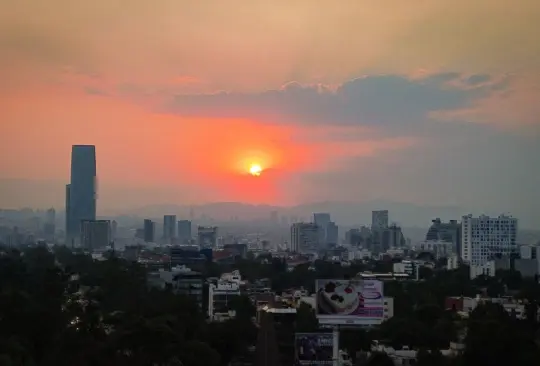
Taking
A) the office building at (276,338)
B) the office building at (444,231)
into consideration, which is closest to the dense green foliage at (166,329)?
the office building at (276,338)

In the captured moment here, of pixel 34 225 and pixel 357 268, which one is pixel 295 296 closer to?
pixel 357 268

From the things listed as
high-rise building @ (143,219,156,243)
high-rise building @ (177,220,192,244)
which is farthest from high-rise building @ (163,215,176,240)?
high-rise building @ (143,219,156,243)

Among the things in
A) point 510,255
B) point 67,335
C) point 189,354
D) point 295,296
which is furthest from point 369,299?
point 510,255

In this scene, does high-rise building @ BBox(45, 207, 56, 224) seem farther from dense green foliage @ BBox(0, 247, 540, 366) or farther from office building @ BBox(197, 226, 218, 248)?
dense green foliage @ BBox(0, 247, 540, 366)

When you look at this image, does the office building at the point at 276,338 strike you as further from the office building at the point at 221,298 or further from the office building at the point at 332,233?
the office building at the point at 332,233

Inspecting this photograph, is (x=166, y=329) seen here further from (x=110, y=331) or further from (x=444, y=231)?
(x=444, y=231)

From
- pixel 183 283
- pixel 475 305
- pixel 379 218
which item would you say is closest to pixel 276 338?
pixel 475 305
